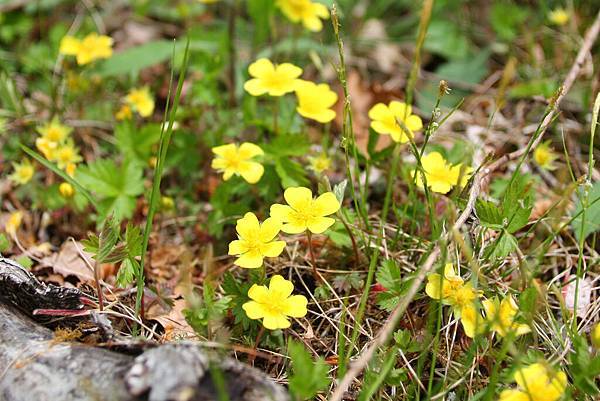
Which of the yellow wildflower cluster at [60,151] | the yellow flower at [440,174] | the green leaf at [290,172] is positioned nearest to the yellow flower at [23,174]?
the yellow wildflower cluster at [60,151]

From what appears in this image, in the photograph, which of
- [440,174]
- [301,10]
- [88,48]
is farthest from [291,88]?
[88,48]

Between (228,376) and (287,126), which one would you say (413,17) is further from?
(228,376)

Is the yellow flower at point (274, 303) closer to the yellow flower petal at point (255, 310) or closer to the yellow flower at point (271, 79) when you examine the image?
the yellow flower petal at point (255, 310)

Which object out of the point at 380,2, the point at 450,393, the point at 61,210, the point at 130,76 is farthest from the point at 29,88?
the point at 450,393

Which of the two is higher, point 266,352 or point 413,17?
point 413,17

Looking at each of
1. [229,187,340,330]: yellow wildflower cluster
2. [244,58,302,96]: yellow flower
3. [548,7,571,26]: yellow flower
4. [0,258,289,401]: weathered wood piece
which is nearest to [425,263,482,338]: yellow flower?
[229,187,340,330]: yellow wildflower cluster

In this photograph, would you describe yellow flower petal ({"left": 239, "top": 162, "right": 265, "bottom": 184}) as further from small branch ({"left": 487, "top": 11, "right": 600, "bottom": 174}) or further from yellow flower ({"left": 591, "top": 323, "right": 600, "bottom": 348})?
yellow flower ({"left": 591, "top": 323, "right": 600, "bottom": 348})

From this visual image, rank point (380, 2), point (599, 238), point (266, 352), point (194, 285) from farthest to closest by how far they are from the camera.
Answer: point (380, 2)
point (599, 238)
point (194, 285)
point (266, 352)
